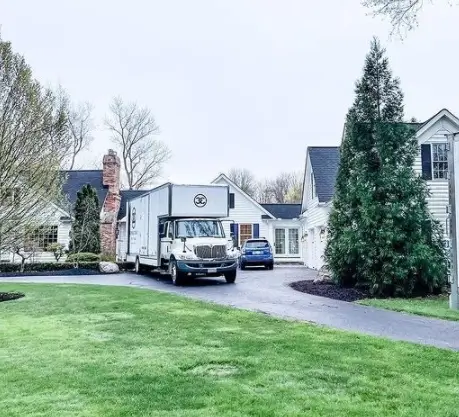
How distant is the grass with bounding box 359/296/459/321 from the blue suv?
13.2m

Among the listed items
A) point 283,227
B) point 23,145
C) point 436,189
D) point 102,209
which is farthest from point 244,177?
point 23,145

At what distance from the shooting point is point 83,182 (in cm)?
3303

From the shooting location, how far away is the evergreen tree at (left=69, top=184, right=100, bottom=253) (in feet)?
87.4

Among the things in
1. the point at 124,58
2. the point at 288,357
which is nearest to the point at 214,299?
the point at 288,357

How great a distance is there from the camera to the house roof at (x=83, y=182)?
104 feet

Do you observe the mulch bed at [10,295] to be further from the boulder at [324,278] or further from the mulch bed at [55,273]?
the boulder at [324,278]

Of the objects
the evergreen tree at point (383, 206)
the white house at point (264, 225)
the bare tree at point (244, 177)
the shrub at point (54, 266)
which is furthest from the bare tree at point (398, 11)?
the bare tree at point (244, 177)

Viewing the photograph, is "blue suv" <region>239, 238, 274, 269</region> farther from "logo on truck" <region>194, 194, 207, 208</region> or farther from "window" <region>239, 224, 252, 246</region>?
"logo on truck" <region>194, 194, 207, 208</region>

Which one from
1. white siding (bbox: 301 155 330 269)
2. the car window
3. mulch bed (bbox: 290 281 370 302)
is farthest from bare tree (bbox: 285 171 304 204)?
mulch bed (bbox: 290 281 370 302)

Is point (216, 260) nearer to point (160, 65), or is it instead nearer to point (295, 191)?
point (160, 65)

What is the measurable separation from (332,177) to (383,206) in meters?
11.4

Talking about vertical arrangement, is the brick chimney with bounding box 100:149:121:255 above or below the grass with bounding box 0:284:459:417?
above

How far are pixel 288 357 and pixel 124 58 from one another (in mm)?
16392

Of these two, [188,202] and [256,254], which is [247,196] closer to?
[256,254]
